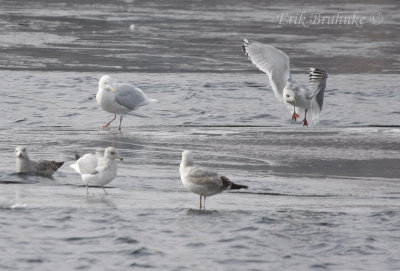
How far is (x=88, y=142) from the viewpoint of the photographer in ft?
41.9

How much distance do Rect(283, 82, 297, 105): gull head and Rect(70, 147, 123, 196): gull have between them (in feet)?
17.4

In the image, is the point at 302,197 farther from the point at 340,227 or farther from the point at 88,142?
the point at 88,142

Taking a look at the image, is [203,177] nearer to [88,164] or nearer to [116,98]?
[88,164]

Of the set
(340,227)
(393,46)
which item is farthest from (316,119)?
(393,46)

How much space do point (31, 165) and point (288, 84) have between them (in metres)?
5.61

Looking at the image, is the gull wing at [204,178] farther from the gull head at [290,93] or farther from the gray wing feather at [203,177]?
the gull head at [290,93]

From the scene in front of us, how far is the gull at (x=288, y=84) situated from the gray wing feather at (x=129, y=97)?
1.84 m

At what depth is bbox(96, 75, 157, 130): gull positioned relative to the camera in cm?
1464

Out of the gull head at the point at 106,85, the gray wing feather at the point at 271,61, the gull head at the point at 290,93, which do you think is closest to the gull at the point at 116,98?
the gull head at the point at 106,85

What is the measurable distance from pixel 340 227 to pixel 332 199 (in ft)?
3.20

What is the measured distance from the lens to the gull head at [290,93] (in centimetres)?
1453

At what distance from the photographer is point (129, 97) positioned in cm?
1491

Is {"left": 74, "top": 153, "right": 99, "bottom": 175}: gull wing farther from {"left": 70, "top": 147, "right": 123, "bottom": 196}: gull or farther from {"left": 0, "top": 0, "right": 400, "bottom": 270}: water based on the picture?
{"left": 0, "top": 0, "right": 400, "bottom": 270}: water

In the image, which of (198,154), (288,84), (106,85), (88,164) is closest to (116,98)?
(106,85)
